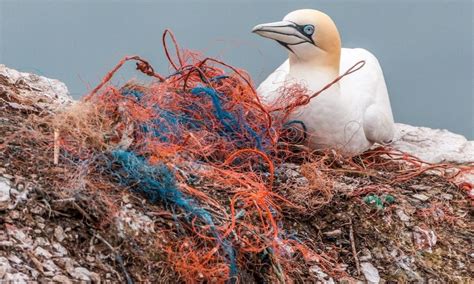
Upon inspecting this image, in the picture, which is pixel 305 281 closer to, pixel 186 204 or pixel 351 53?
pixel 186 204

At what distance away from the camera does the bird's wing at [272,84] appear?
693 cm

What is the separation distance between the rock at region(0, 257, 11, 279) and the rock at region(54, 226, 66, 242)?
32cm

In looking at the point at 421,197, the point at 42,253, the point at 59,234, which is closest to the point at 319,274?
the point at 421,197

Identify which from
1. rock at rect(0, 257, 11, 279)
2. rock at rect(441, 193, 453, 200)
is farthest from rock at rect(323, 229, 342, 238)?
rock at rect(0, 257, 11, 279)

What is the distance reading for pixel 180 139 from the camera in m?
5.77

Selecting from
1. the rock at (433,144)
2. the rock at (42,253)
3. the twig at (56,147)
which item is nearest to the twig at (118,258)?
the rock at (42,253)

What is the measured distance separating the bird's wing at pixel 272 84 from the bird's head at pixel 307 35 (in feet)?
0.93

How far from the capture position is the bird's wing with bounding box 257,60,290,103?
6.93m

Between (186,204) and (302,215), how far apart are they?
114 centimetres

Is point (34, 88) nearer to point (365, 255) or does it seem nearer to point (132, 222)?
point (132, 222)

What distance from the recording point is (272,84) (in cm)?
716

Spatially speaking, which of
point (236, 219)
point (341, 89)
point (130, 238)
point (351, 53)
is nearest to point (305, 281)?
point (236, 219)

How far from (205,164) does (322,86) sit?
162cm

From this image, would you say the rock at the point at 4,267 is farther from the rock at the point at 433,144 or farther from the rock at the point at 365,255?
the rock at the point at 433,144
